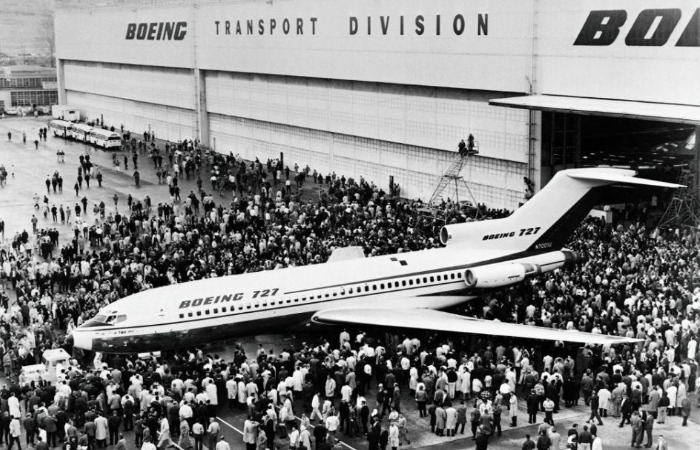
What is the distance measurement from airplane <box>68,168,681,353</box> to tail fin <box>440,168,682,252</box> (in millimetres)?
39

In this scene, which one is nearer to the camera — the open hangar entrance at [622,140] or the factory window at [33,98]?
the open hangar entrance at [622,140]

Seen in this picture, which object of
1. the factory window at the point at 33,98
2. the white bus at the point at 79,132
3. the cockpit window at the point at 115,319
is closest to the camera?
the cockpit window at the point at 115,319

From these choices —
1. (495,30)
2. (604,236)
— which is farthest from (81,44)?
(604,236)

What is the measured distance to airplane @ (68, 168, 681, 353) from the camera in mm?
29812

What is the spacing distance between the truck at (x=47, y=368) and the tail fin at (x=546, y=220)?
14436 millimetres

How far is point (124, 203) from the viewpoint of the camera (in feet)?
205

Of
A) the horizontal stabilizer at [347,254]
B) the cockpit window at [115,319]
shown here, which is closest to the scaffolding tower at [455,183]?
the horizontal stabilizer at [347,254]

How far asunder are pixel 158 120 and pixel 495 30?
50634 mm

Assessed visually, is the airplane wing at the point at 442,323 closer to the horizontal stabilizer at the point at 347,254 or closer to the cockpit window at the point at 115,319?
the horizontal stabilizer at the point at 347,254

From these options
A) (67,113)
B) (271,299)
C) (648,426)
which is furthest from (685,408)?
(67,113)

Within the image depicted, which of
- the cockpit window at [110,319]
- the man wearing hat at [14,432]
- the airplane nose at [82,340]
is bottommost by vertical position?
the man wearing hat at [14,432]

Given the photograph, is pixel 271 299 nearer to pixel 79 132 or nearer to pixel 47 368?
pixel 47 368

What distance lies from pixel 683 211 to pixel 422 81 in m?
18.5

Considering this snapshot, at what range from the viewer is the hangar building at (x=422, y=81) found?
43.4 metres
